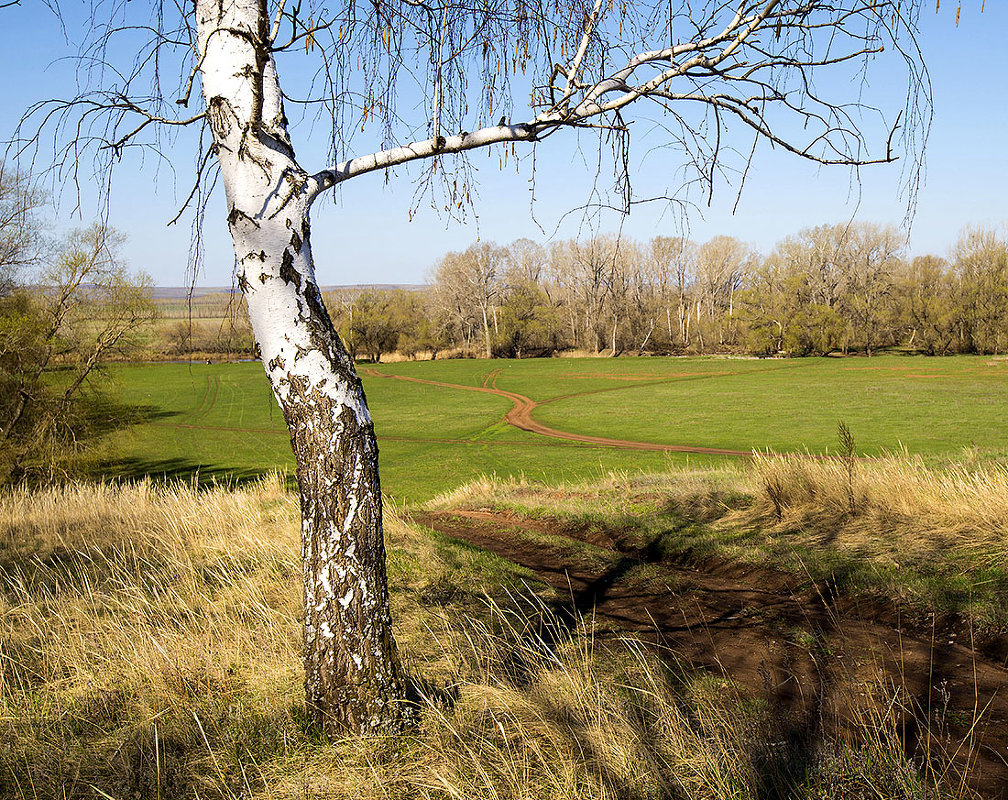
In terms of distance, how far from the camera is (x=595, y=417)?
38.3 meters

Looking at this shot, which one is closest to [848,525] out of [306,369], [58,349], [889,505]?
[889,505]

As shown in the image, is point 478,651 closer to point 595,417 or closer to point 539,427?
point 539,427

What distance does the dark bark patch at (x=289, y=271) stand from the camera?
3.04 meters

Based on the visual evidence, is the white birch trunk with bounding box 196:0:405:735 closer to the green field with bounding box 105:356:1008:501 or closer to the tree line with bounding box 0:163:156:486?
the green field with bounding box 105:356:1008:501

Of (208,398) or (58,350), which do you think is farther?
(208,398)

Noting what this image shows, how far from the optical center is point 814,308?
74.4 metres

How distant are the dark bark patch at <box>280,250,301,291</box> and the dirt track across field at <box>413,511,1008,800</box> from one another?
305 centimetres

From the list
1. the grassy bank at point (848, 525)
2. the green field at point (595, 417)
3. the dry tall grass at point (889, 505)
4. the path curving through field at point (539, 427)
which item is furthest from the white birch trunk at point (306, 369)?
the path curving through field at point (539, 427)

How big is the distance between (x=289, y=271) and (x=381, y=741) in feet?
7.20

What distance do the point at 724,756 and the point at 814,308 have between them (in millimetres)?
79693

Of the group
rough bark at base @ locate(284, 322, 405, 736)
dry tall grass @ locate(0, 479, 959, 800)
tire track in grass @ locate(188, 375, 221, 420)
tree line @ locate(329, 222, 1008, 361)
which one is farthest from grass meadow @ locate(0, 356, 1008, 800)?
tree line @ locate(329, 222, 1008, 361)

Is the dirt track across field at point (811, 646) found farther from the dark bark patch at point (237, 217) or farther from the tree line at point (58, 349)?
the tree line at point (58, 349)

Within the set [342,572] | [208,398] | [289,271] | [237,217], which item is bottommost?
[208,398]

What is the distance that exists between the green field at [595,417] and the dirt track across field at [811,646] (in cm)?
997
